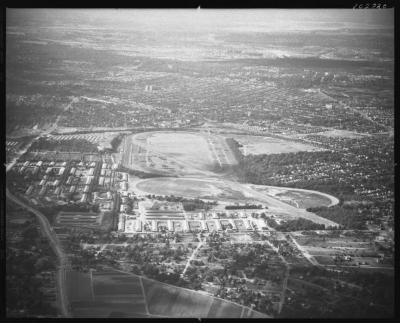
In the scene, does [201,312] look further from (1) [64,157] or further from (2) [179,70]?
(2) [179,70]

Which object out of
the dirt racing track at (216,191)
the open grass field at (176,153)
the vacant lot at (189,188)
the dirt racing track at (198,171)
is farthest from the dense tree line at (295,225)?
the open grass field at (176,153)

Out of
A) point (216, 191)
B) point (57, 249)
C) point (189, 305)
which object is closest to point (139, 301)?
point (189, 305)

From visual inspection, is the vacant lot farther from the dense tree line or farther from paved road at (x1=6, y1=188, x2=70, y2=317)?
paved road at (x1=6, y1=188, x2=70, y2=317)

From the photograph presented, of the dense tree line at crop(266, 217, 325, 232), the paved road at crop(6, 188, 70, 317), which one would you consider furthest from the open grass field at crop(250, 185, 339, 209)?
the paved road at crop(6, 188, 70, 317)

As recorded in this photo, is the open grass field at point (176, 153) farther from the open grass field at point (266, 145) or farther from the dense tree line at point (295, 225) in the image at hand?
the dense tree line at point (295, 225)
